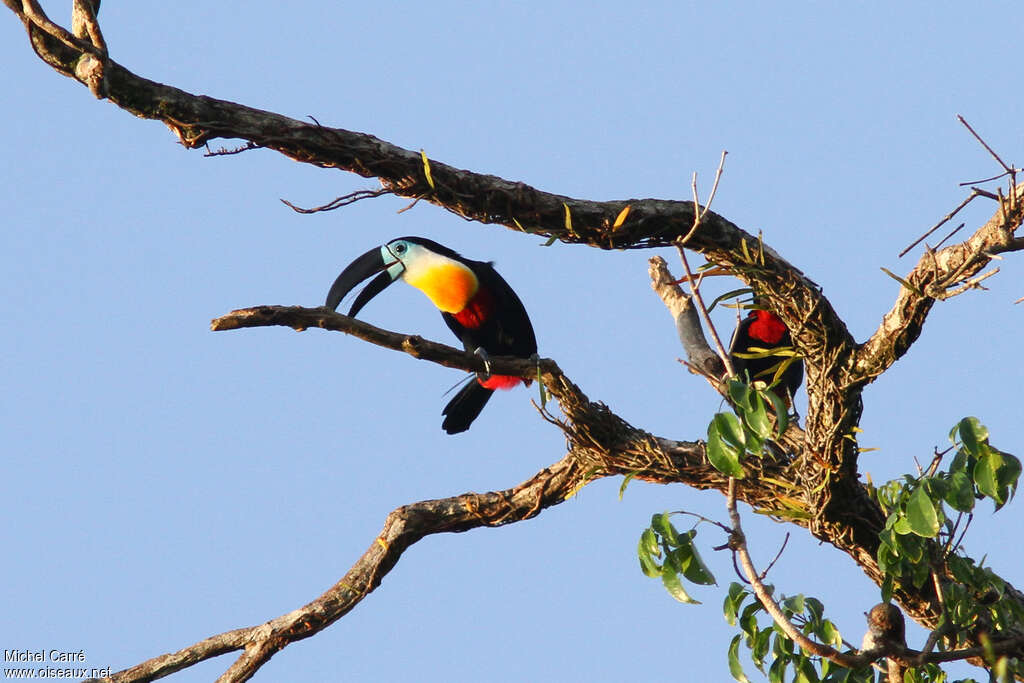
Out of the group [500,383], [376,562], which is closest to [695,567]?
[376,562]

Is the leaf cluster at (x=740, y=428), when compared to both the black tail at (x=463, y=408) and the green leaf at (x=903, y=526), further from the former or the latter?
the black tail at (x=463, y=408)

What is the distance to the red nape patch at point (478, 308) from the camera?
4.99 meters

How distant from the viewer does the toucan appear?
479 cm

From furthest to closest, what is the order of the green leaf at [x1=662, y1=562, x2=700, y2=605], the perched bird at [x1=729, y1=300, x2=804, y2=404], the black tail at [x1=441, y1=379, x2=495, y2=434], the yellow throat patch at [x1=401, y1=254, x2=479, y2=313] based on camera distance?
1. the black tail at [x1=441, y1=379, x2=495, y2=434]
2. the yellow throat patch at [x1=401, y1=254, x2=479, y2=313]
3. the perched bird at [x1=729, y1=300, x2=804, y2=404]
4. the green leaf at [x1=662, y1=562, x2=700, y2=605]

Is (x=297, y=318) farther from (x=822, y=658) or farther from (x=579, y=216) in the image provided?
(x=822, y=658)

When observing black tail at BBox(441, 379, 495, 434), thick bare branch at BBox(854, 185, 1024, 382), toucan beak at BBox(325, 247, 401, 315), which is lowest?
thick bare branch at BBox(854, 185, 1024, 382)

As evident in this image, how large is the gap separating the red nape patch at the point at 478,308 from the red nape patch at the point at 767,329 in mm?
1180

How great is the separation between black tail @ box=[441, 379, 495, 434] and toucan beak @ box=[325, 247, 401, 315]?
610mm

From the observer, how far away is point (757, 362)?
15.4 ft

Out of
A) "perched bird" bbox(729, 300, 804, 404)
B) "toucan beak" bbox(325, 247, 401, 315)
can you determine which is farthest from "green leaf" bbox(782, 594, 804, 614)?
"toucan beak" bbox(325, 247, 401, 315)

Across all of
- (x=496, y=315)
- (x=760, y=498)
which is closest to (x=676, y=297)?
(x=496, y=315)

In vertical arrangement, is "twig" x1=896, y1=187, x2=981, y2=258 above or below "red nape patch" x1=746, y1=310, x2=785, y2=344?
below

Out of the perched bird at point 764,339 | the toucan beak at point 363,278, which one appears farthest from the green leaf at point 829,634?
the toucan beak at point 363,278

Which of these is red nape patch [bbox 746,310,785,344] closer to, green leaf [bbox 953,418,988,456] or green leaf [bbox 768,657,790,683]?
green leaf [bbox 953,418,988,456]
